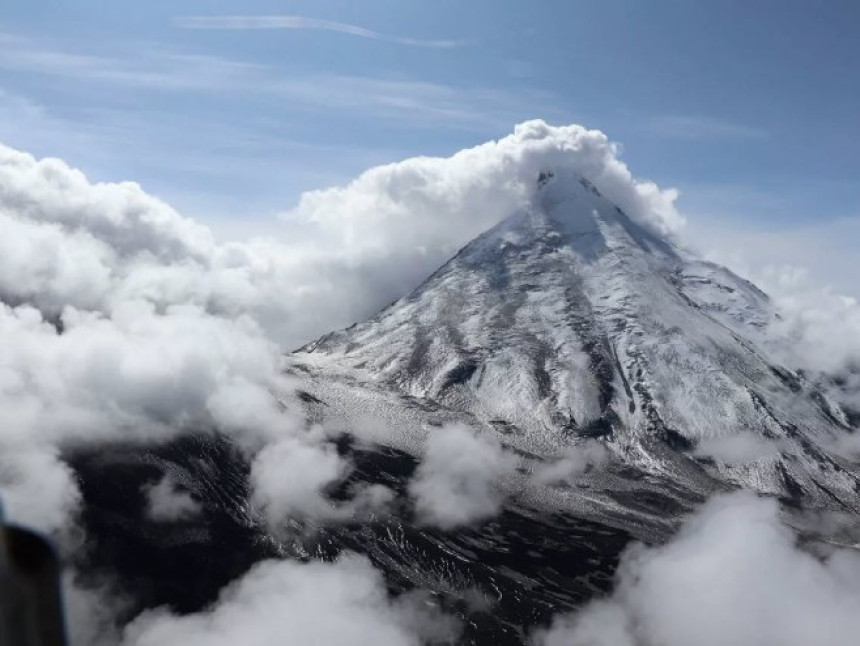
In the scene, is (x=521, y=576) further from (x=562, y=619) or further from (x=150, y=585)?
(x=150, y=585)

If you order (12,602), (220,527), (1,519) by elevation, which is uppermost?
(1,519)

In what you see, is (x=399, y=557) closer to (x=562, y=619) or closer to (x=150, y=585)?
(x=562, y=619)

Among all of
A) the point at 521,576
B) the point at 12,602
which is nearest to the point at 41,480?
the point at 521,576

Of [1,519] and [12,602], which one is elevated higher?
[1,519]

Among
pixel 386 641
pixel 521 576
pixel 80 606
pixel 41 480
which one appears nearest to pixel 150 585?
pixel 80 606

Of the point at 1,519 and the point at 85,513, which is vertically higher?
the point at 1,519

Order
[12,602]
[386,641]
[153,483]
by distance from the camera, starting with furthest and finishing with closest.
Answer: [153,483], [386,641], [12,602]

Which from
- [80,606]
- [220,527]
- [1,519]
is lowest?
[80,606]

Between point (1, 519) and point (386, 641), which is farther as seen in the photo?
point (386, 641)

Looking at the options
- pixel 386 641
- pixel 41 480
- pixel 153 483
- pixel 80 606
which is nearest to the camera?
pixel 80 606
